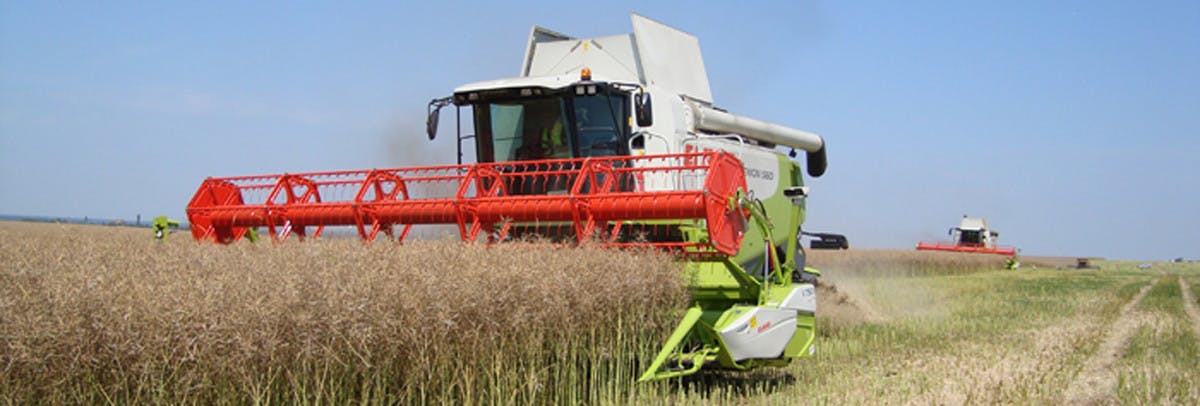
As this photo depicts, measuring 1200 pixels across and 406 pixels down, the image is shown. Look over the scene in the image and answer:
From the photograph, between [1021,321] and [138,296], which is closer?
[138,296]

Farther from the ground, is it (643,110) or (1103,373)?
(643,110)

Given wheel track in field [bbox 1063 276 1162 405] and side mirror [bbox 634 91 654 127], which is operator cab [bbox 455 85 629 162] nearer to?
side mirror [bbox 634 91 654 127]

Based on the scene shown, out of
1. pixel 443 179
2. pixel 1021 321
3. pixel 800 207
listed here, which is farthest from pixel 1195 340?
pixel 443 179

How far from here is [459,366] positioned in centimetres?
473

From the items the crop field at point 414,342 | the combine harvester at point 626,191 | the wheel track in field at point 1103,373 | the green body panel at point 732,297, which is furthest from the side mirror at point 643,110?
the wheel track in field at point 1103,373

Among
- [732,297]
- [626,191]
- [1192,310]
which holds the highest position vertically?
[626,191]

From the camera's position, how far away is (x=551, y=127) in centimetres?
873

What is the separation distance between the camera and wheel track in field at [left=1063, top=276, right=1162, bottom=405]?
6.48 m

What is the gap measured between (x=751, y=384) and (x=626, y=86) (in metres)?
2.56

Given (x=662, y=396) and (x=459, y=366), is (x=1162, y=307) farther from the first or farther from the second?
(x=459, y=366)

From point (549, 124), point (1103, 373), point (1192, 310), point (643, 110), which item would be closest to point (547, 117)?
point (549, 124)

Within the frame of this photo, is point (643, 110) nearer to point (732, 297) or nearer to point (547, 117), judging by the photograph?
point (547, 117)

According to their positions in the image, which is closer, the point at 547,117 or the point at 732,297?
the point at 732,297

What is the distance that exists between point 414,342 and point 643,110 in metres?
3.99
